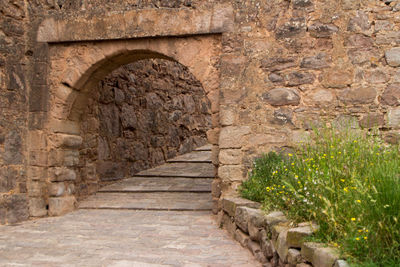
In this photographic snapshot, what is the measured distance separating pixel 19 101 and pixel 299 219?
3922mm

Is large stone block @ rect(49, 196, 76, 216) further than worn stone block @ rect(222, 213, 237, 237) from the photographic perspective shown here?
Yes

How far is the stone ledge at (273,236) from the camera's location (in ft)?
6.75

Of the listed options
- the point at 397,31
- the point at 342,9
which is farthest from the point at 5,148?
the point at 397,31

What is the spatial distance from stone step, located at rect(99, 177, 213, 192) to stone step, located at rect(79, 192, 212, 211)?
155 mm

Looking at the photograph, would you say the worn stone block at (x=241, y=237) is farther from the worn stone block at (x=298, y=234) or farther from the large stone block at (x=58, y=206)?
the large stone block at (x=58, y=206)

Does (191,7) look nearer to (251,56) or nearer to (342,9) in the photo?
(251,56)

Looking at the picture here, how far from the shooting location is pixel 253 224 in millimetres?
3275

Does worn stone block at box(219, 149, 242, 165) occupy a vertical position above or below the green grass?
above

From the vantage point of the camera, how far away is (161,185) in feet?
21.5

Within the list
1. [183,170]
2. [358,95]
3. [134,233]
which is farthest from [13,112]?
[358,95]

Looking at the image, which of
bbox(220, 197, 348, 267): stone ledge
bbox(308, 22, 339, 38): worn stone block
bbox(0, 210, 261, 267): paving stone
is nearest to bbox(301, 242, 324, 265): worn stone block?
bbox(220, 197, 348, 267): stone ledge

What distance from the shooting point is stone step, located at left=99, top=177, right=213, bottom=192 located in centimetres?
630

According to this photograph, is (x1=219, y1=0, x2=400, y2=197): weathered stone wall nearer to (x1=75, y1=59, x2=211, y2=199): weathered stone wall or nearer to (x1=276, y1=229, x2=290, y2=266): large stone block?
(x1=276, y1=229, x2=290, y2=266): large stone block

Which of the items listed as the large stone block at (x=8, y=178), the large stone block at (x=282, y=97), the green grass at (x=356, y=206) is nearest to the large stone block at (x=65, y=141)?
the large stone block at (x=8, y=178)
